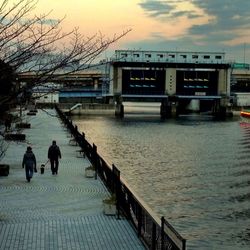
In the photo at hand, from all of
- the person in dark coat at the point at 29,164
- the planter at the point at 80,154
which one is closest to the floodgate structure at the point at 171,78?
the planter at the point at 80,154

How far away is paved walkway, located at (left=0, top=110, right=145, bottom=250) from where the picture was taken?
1361 centimetres

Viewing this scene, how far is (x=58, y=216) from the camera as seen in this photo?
16734 mm

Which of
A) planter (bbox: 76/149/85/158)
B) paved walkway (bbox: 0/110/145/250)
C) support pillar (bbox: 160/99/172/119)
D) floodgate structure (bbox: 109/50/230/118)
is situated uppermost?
floodgate structure (bbox: 109/50/230/118)

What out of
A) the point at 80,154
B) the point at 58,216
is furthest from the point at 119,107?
the point at 58,216

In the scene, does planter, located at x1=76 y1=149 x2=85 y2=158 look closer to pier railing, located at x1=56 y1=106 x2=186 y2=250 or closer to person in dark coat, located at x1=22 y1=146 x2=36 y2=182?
person in dark coat, located at x1=22 y1=146 x2=36 y2=182

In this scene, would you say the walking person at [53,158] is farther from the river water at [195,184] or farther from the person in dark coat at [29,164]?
the river water at [195,184]

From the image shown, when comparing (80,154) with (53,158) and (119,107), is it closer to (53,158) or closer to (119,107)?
(53,158)

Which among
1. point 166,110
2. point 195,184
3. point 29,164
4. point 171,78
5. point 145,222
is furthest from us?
point 171,78

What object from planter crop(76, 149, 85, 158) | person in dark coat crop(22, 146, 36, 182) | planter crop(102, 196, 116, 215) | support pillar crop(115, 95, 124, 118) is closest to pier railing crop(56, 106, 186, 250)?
planter crop(102, 196, 116, 215)

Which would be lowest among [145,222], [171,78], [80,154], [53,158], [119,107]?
[119,107]

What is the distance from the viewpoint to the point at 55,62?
323 inches

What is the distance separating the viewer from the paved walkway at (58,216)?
13609 millimetres

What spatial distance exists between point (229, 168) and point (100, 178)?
14093 mm

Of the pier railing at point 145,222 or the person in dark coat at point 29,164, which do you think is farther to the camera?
the person in dark coat at point 29,164
